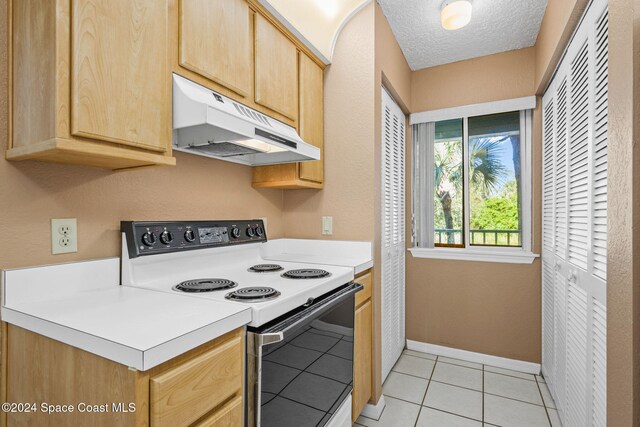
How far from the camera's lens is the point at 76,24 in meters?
0.93

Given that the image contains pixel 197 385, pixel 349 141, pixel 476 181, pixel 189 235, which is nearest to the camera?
pixel 197 385

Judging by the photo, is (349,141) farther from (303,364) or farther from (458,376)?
(458,376)

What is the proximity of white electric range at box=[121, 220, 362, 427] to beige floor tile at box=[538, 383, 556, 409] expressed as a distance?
1481 mm

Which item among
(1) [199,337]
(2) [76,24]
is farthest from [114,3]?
(1) [199,337]

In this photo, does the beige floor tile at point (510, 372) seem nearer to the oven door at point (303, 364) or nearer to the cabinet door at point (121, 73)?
the oven door at point (303, 364)

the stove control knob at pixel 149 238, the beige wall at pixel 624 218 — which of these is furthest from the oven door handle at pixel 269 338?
the beige wall at pixel 624 218

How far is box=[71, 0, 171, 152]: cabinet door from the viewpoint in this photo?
943 mm

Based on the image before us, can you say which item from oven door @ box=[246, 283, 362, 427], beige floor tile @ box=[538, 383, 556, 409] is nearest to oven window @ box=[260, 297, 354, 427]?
oven door @ box=[246, 283, 362, 427]

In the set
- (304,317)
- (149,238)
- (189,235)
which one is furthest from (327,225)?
(149,238)

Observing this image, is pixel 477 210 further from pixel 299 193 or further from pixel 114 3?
pixel 114 3

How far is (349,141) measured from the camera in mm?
2176

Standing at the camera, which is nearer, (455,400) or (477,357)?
(455,400)

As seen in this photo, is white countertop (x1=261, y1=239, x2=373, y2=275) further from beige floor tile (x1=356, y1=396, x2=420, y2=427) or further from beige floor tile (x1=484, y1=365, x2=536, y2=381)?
beige floor tile (x1=484, y1=365, x2=536, y2=381)

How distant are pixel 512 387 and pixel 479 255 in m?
1.00
